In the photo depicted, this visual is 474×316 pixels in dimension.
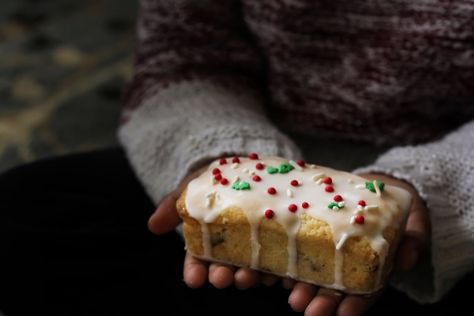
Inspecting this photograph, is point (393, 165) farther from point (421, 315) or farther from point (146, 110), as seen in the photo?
point (146, 110)

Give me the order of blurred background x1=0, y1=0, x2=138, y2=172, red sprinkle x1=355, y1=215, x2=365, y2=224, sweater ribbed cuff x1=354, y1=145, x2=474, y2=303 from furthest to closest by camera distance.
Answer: blurred background x1=0, y1=0, x2=138, y2=172 → sweater ribbed cuff x1=354, y1=145, x2=474, y2=303 → red sprinkle x1=355, y1=215, x2=365, y2=224

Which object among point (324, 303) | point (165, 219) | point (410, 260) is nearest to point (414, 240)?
point (410, 260)

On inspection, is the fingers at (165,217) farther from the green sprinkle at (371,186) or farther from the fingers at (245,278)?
the green sprinkle at (371,186)

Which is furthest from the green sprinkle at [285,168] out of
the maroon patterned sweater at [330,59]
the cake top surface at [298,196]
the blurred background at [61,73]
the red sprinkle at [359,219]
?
the blurred background at [61,73]

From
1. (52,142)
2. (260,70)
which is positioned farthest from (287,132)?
(52,142)

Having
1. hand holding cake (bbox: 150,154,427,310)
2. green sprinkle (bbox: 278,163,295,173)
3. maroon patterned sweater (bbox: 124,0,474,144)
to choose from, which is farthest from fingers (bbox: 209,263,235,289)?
maroon patterned sweater (bbox: 124,0,474,144)

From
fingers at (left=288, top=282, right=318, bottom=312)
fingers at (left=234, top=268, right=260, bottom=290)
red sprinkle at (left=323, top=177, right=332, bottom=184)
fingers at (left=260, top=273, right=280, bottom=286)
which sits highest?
red sprinkle at (left=323, top=177, right=332, bottom=184)

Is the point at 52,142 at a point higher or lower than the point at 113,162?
lower

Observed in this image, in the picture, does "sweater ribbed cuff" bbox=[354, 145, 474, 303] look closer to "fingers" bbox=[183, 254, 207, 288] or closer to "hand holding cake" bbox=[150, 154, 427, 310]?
"hand holding cake" bbox=[150, 154, 427, 310]
